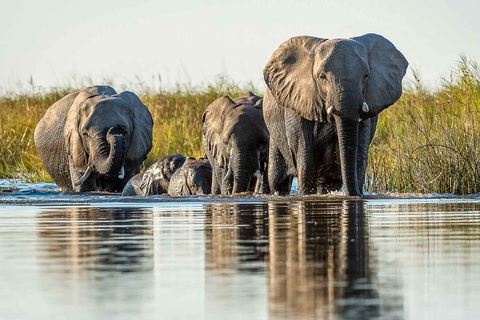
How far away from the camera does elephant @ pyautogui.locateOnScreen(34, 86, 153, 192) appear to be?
18.1 meters

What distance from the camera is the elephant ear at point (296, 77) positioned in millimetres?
14000

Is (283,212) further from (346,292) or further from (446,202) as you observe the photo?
(346,292)

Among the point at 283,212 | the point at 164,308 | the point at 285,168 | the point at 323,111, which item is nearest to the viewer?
the point at 164,308

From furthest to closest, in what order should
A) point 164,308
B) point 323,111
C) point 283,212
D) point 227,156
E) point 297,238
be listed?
point 227,156 < point 323,111 < point 283,212 < point 297,238 < point 164,308

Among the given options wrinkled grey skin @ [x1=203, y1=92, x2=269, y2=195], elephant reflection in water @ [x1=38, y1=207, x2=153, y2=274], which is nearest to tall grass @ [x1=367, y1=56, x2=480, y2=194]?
wrinkled grey skin @ [x1=203, y1=92, x2=269, y2=195]

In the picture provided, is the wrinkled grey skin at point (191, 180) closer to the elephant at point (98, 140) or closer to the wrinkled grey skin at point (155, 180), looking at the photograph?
the wrinkled grey skin at point (155, 180)

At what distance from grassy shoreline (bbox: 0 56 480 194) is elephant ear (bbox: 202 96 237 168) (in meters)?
1.81

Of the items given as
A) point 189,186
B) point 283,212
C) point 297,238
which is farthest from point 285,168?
point 297,238

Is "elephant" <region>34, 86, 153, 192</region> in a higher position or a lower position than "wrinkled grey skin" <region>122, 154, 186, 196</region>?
higher

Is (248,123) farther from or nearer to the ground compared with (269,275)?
farther from the ground

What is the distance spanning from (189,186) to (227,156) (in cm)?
122

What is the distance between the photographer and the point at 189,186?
17234 millimetres

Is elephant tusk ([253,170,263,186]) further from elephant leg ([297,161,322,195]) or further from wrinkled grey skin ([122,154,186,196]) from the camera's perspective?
wrinkled grey skin ([122,154,186,196])

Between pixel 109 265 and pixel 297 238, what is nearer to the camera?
pixel 109 265
